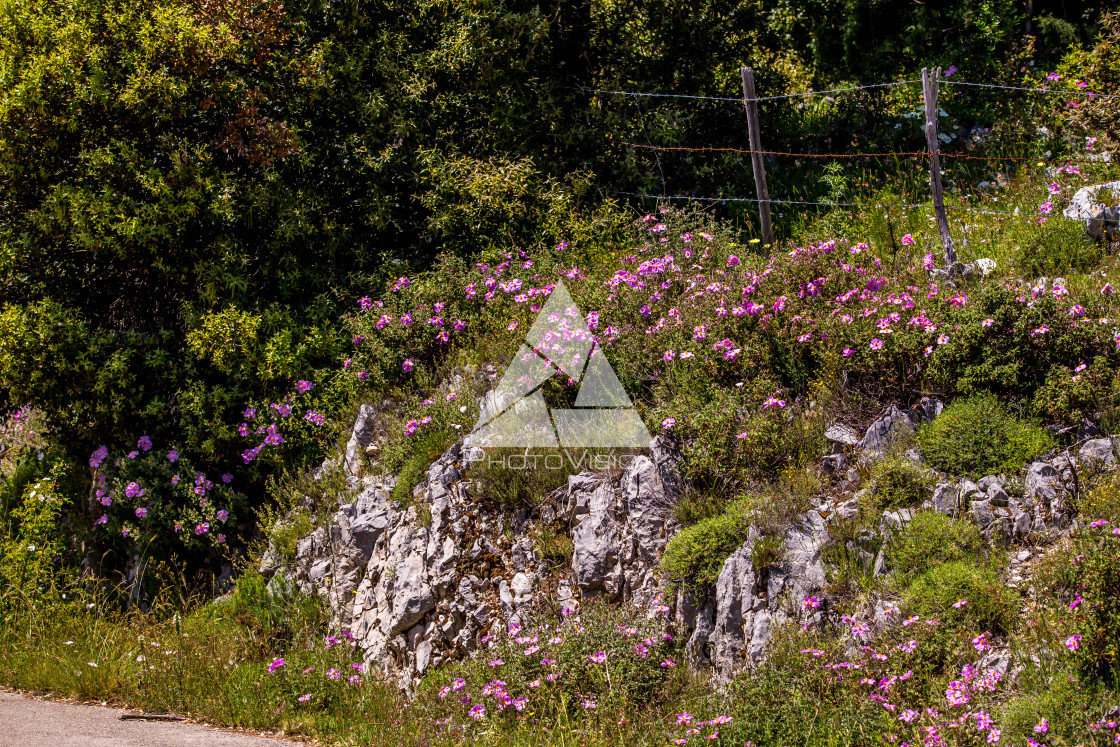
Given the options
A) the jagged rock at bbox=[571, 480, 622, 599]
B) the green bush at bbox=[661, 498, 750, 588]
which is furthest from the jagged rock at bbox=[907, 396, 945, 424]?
the jagged rock at bbox=[571, 480, 622, 599]

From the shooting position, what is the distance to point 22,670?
6.54 metres

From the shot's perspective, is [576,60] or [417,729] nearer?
[417,729]

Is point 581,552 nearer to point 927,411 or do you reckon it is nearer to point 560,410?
point 560,410

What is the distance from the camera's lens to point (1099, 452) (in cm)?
517

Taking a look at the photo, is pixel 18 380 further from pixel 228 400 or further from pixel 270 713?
pixel 270 713

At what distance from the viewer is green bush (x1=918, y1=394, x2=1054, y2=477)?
530 centimetres

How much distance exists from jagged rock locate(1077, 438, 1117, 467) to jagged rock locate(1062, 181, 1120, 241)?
2.41 meters

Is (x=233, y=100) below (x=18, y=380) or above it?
above

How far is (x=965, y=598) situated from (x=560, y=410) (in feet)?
10.4

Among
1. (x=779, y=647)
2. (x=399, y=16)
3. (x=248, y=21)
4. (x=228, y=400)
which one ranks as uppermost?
(x=399, y=16)

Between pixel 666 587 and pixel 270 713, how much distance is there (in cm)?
267

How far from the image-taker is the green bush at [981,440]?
530 centimetres

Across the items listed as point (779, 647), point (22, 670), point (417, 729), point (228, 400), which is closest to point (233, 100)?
point (228, 400)

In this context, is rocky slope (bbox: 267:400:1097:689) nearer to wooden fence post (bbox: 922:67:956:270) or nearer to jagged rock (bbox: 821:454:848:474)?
jagged rock (bbox: 821:454:848:474)
